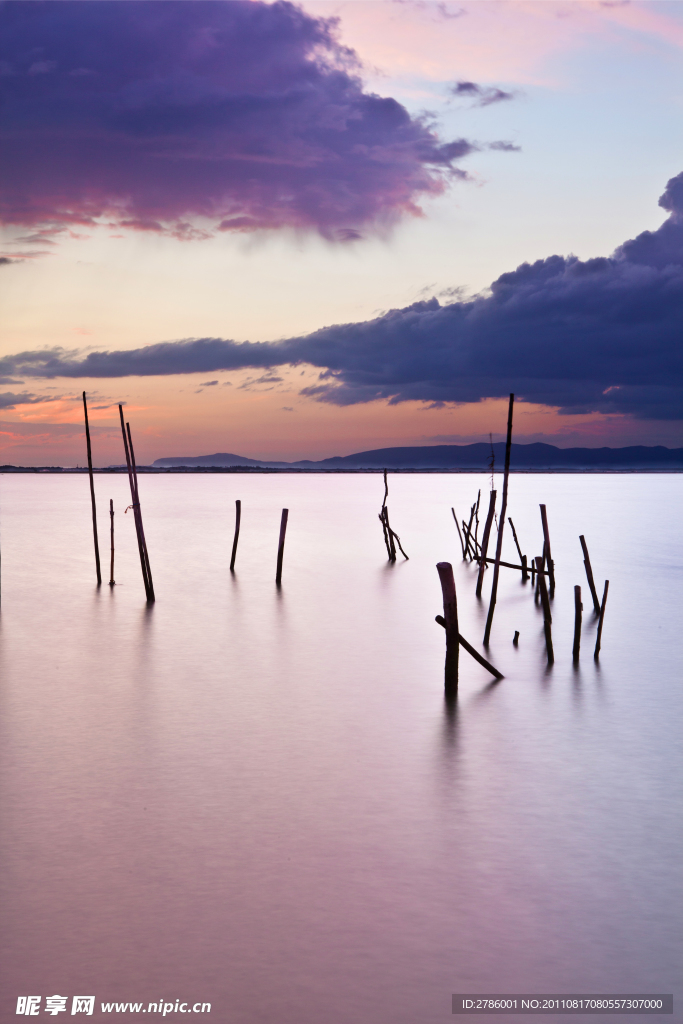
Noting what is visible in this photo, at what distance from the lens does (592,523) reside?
5309 cm

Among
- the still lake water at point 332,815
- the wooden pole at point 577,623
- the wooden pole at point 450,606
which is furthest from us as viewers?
the wooden pole at point 577,623

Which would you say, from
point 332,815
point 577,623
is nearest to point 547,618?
point 577,623

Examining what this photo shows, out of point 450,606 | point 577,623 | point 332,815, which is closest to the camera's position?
point 332,815

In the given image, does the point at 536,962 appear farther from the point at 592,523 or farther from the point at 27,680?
the point at 592,523

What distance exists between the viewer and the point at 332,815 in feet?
27.2

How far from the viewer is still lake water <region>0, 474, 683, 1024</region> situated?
5641 millimetres

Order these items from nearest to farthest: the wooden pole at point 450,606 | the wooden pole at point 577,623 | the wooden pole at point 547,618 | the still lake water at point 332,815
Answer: the still lake water at point 332,815
the wooden pole at point 450,606
the wooden pole at point 577,623
the wooden pole at point 547,618

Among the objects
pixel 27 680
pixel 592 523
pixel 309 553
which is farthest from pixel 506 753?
pixel 592 523

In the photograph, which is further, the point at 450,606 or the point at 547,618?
the point at 547,618

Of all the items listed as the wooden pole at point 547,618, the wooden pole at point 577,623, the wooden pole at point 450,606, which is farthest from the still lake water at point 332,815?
the wooden pole at point 450,606

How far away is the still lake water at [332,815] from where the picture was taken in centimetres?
564

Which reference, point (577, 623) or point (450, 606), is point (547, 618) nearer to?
point (577, 623)

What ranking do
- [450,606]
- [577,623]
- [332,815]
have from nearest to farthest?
[332,815]
[450,606]
[577,623]

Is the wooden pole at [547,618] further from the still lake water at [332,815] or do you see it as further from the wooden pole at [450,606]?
the wooden pole at [450,606]
